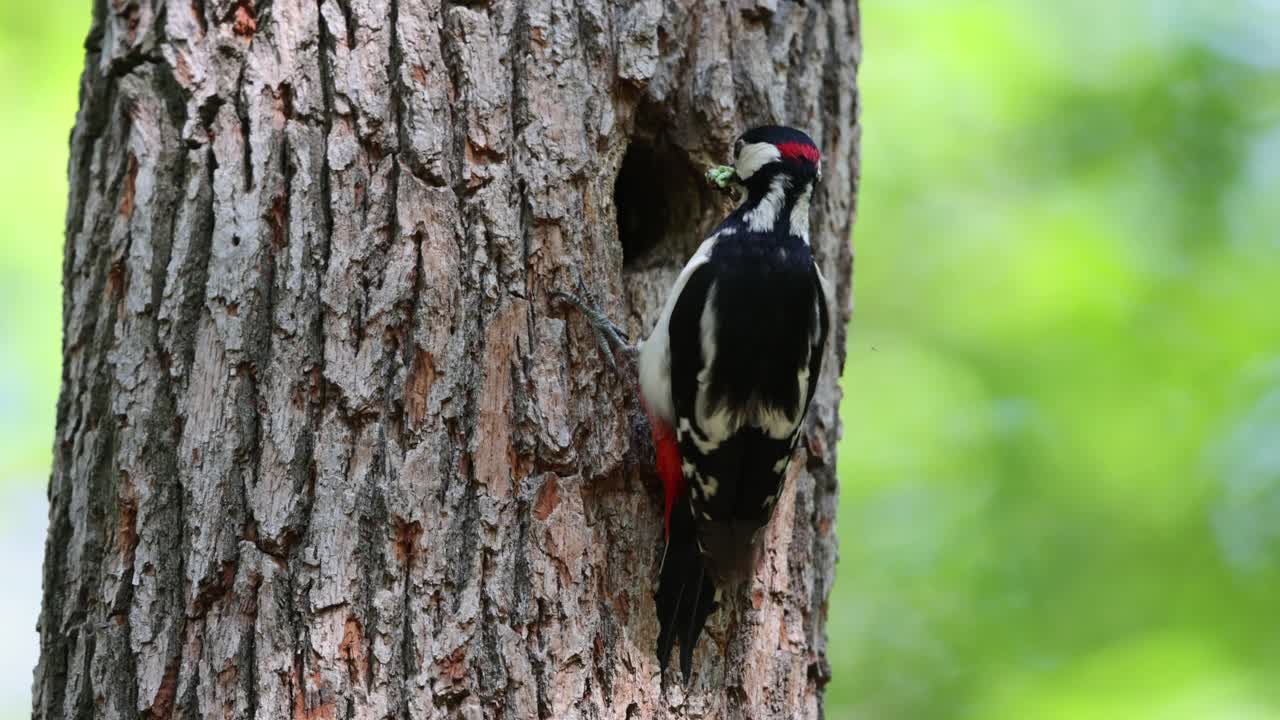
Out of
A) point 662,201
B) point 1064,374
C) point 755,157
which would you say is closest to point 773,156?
point 755,157

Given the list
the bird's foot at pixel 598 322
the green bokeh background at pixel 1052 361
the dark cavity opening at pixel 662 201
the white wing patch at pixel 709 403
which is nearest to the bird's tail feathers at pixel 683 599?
the white wing patch at pixel 709 403

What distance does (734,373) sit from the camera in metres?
2.89

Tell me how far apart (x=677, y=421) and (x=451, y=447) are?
59 centimetres

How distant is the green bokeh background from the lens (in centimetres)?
533

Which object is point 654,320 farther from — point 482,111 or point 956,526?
point 956,526

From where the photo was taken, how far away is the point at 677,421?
2797 millimetres

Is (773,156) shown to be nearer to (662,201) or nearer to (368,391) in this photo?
(662,201)

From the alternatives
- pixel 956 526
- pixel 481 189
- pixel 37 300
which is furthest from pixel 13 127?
pixel 956 526

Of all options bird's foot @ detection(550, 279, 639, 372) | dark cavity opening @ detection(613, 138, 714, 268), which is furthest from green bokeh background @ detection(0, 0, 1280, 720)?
bird's foot @ detection(550, 279, 639, 372)

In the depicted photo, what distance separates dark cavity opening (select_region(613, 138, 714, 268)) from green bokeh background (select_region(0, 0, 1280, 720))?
286cm

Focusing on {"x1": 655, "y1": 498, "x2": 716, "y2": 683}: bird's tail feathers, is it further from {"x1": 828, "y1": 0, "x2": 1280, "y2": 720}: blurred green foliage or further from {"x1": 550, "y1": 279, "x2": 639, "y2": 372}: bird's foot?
{"x1": 828, "y1": 0, "x2": 1280, "y2": 720}: blurred green foliage

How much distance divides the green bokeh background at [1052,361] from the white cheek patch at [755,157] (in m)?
3.08

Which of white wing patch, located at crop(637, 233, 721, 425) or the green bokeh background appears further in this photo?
the green bokeh background

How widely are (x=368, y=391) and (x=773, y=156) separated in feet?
3.74
